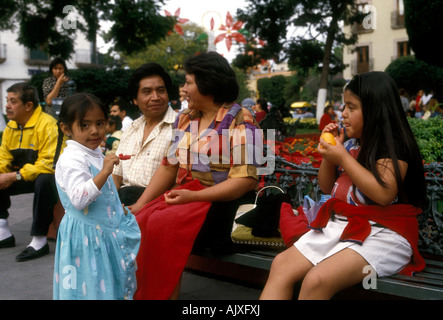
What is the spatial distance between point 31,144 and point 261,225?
9.51 ft

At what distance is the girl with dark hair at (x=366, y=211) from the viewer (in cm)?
225

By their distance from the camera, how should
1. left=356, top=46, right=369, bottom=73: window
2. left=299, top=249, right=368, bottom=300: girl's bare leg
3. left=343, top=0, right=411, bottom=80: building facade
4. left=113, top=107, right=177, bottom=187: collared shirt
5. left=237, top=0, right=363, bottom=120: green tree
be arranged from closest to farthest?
left=299, top=249, right=368, bottom=300: girl's bare leg
left=113, top=107, right=177, bottom=187: collared shirt
left=237, top=0, right=363, bottom=120: green tree
left=343, top=0, right=411, bottom=80: building facade
left=356, top=46, right=369, bottom=73: window

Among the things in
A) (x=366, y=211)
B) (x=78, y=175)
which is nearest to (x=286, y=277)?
(x=366, y=211)

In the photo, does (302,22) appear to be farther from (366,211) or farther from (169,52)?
(366,211)

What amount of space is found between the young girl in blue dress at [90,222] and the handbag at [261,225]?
0.59 meters

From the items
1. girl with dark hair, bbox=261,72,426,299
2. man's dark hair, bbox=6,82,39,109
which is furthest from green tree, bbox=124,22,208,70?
girl with dark hair, bbox=261,72,426,299

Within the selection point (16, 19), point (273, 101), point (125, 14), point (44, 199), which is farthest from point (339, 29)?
point (44, 199)

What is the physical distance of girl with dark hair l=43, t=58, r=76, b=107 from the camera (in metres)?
6.91

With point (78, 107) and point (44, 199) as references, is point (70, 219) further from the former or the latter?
point (44, 199)

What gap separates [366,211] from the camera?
2365 mm

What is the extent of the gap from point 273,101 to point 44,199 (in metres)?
15.1

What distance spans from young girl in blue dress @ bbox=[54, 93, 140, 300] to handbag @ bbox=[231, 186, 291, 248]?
589 mm

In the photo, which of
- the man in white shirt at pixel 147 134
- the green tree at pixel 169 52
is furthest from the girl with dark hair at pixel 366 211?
the green tree at pixel 169 52

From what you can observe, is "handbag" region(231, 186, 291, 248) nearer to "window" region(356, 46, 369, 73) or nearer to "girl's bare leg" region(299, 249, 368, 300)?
"girl's bare leg" region(299, 249, 368, 300)
